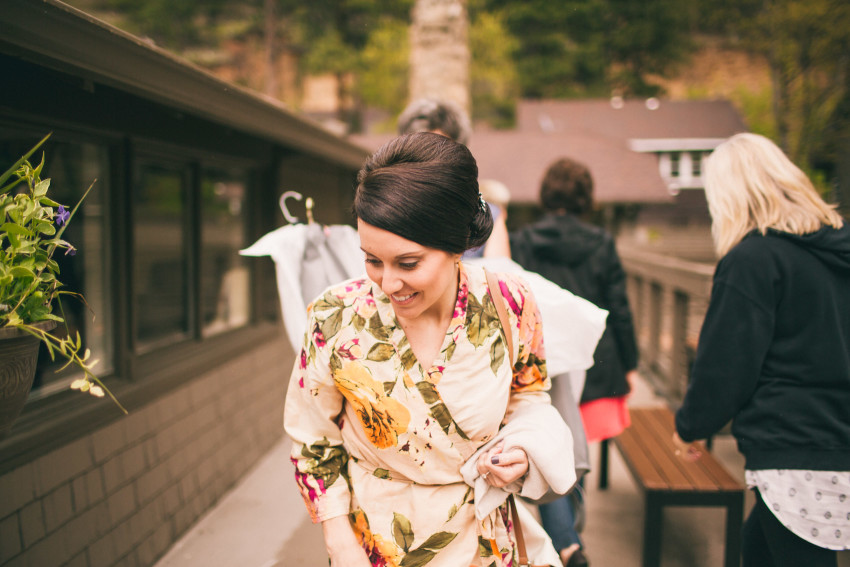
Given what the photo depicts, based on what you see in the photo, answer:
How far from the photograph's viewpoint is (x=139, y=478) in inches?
127

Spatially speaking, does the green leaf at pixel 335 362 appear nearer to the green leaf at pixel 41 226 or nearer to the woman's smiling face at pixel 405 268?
the woman's smiling face at pixel 405 268

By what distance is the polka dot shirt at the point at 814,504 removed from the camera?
200 centimetres

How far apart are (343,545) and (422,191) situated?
878 millimetres

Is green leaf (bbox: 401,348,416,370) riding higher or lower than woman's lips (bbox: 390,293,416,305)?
lower

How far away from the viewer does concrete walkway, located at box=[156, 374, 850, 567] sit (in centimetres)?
338

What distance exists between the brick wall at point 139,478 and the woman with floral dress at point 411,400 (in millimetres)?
1465

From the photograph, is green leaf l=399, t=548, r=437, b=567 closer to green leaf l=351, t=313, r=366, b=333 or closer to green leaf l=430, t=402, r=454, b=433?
green leaf l=430, t=402, r=454, b=433

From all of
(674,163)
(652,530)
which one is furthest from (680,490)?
(674,163)

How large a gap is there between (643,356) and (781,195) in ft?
21.5

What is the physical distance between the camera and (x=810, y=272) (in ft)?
6.79

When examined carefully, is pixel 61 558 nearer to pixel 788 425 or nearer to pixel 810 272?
pixel 788 425

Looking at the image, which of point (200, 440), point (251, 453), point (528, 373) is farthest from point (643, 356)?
point (528, 373)

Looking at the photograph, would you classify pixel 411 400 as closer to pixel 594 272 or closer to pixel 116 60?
pixel 116 60

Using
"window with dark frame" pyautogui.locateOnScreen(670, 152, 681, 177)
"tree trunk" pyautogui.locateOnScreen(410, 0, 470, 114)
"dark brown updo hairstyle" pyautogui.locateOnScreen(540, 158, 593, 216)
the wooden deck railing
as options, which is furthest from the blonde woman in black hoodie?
"window with dark frame" pyautogui.locateOnScreen(670, 152, 681, 177)
